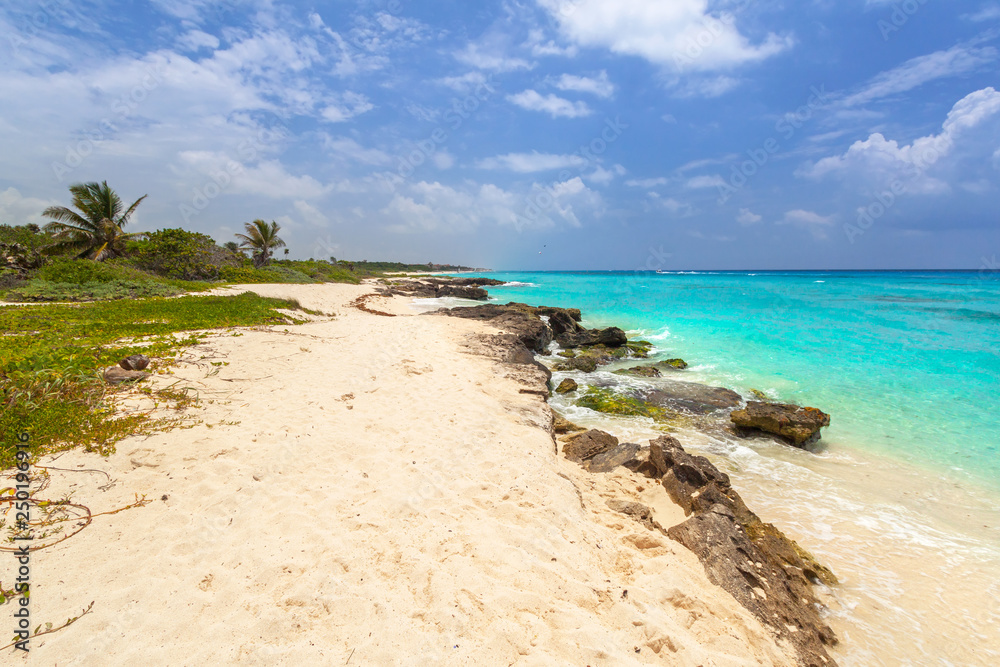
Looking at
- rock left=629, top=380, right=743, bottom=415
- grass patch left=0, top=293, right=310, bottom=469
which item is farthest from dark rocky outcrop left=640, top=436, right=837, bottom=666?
grass patch left=0, top=293, right=310, bottom=469

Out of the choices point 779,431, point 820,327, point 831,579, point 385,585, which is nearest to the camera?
point 385,585

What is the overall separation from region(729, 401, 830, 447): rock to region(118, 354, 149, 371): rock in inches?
432

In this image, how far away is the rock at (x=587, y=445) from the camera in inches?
238

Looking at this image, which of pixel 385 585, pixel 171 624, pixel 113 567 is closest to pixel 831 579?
pixel 385 585

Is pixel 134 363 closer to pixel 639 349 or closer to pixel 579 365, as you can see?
pixel 579 365

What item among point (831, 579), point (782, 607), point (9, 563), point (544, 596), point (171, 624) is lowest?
point (831, 579)

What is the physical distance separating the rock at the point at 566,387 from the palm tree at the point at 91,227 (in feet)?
90.5

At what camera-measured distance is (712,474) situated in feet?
17.1

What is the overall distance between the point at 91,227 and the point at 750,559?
1285 inches

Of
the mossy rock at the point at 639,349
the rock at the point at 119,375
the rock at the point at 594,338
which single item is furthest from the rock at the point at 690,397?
the rock at the point at 119,375

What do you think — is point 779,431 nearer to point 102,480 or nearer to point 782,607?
point 782,607

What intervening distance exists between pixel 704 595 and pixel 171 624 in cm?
391

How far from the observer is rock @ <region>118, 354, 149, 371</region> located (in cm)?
590

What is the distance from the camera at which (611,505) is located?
4551 mm
